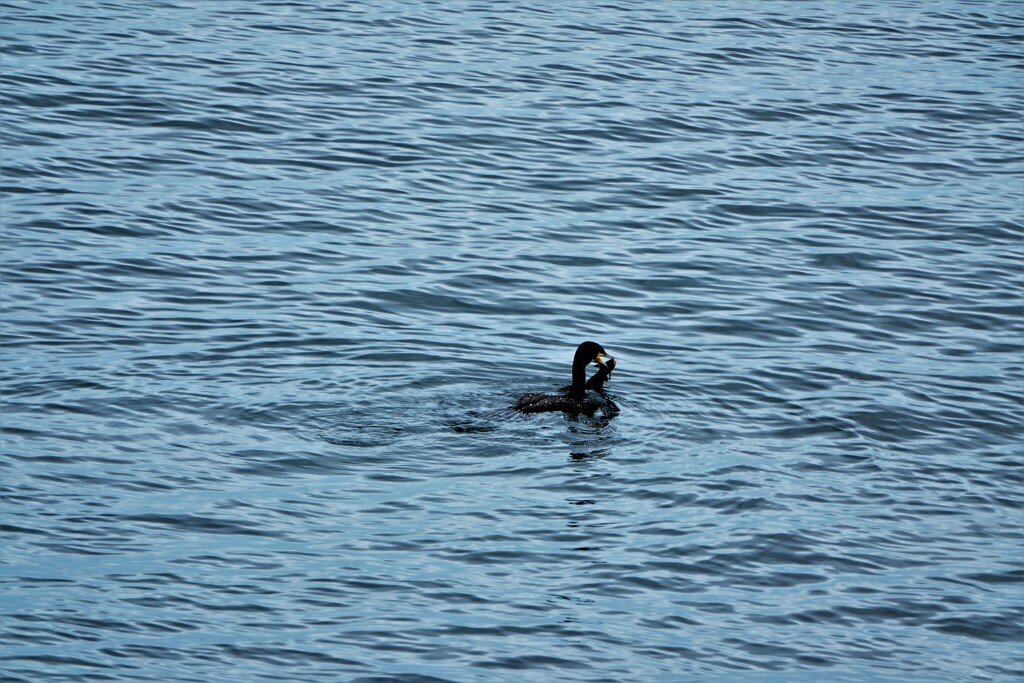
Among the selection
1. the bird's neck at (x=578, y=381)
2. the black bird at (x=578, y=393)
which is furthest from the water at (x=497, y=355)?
the bird's neck at (x=578, y=381)

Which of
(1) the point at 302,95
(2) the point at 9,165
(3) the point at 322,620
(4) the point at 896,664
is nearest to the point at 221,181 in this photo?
(2) the point at 9,165

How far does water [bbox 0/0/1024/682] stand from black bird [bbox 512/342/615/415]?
187 millimetres

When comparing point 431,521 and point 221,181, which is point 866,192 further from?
point 431,521

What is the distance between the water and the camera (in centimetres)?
930

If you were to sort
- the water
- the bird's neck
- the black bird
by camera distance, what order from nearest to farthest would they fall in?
the water → the black bird → the bird's neck

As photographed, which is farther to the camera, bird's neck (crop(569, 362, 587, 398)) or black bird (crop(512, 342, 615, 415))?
bird's neck (crop(569, 362, 587, 398))

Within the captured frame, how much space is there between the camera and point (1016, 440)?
42.3 ft

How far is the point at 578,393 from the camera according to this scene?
13281 mm

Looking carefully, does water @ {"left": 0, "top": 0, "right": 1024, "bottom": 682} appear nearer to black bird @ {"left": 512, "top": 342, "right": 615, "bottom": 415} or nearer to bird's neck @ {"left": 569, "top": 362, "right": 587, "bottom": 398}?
black bird @ {"left": 512, "top": 342, "right": 615, "bottom": 415}

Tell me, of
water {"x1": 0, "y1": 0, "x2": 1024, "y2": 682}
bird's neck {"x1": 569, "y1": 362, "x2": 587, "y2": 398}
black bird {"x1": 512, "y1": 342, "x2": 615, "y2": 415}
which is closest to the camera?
water {"x1": 0, "y1": 0, "x2": 1024, "y2": 682}

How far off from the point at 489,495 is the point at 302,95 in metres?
14.2

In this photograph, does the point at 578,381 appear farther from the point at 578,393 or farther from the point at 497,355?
the point at 497,355

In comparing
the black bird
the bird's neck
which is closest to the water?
the black bird

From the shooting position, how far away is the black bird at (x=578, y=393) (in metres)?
12.9
